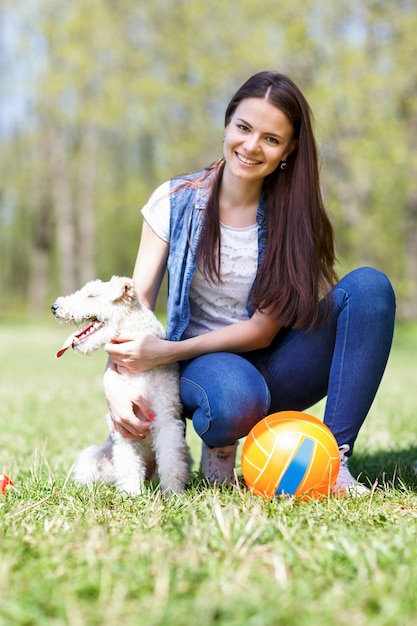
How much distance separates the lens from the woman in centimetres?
308

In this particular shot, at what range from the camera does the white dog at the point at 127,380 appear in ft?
10.3

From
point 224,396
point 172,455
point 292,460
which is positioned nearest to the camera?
point 292,460

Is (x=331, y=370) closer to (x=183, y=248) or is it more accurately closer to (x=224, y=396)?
(x=224, y=396)

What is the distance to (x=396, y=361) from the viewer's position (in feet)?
37.1

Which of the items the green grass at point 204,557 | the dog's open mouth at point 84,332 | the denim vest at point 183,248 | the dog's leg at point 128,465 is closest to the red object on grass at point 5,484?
the green grass at point 204,557

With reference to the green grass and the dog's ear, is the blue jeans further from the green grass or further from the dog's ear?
the dog's ear

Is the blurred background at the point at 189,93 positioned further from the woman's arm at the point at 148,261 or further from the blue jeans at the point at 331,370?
the blue jeans at the point at 331,370

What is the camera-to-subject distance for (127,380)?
10.5 ft

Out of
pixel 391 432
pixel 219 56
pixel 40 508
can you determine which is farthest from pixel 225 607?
pixel 219 56

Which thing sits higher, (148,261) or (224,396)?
(148,261)

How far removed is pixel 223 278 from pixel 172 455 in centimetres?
83

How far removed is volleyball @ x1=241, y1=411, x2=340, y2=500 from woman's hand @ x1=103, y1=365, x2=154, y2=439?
53 centimetres

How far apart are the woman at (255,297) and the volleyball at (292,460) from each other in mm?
174

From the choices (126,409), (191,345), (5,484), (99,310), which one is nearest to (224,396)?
(191,345)
